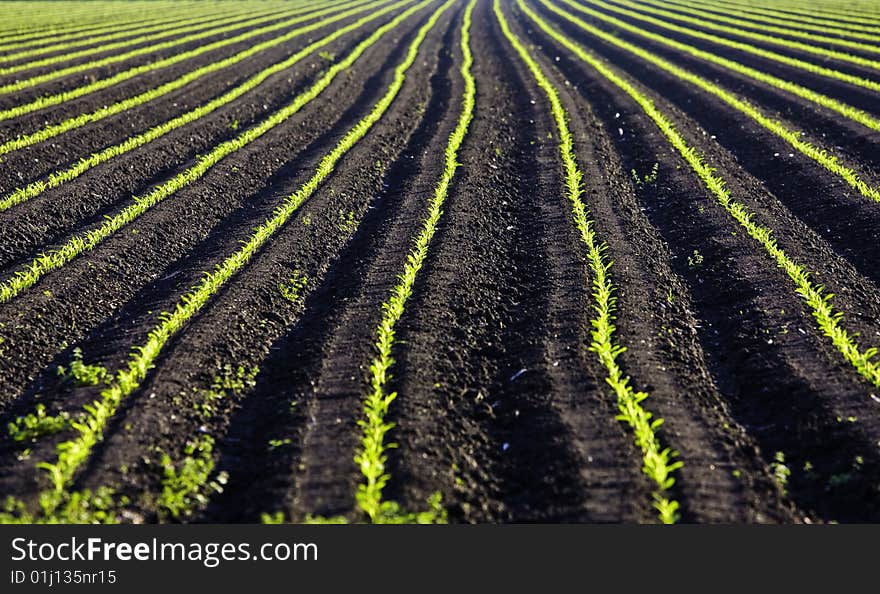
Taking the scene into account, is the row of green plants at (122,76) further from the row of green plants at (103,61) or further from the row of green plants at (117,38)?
the row of green plants at (117,38)

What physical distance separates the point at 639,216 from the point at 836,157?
16.9 ft

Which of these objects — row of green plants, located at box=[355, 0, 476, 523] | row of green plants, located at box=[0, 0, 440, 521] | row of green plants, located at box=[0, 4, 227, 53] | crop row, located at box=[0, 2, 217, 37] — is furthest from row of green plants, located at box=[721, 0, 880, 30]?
crop row, located at box=[0, 2, 217, 37]

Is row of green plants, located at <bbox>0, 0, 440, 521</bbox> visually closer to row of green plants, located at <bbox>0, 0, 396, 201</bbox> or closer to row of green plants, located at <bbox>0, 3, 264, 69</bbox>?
row of green plants, located at <bbox>0, 0, 396, 201</bbox>

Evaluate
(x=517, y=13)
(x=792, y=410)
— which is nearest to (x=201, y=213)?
(x=792, y=410)

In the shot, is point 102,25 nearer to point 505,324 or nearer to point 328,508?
point 505,324

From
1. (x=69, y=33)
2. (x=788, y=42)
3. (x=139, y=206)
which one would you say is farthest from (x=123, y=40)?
(x=788, y=42)

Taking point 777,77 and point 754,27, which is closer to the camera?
point 777,77

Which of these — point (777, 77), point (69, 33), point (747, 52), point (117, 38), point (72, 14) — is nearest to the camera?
point (777, 77)

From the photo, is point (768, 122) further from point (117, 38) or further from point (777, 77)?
point (117, 38)

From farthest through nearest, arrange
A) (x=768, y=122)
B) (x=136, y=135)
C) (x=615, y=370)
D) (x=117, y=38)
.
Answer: (x=117, y=38) → (x=768, y=122) → (x=136, y=135) → (x=615, y=370)

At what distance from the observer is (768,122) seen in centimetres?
1680

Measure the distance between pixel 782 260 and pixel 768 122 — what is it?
8031mm

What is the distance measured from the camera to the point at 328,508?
19.0ft

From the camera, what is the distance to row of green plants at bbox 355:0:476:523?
577 centimetres
